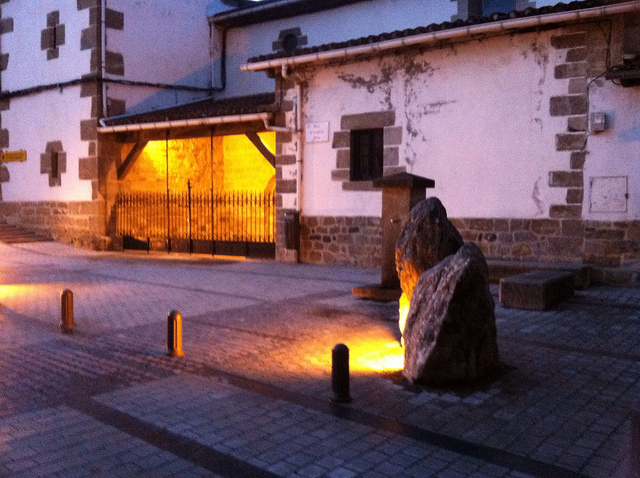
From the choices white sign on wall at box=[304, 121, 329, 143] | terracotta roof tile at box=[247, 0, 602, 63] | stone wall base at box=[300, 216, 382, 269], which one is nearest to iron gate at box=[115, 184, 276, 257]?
stone wall base at box=[300, 216, 382, 269]

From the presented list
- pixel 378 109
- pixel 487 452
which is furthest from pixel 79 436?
pixel 378 109

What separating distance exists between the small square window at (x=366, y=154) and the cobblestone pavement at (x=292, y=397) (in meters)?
4.53

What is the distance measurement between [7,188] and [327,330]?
626 inches

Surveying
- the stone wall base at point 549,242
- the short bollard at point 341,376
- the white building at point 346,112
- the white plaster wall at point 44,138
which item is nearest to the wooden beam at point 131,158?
the white building at point 346,112

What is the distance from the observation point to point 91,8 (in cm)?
1579

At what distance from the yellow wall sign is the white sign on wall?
398 inches

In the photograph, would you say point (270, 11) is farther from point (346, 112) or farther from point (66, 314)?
point (66, 314)

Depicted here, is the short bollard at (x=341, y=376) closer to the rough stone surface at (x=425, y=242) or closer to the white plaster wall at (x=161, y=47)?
the rough stone surface at (x=425, y=242)

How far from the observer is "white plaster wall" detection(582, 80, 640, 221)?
8969 mm

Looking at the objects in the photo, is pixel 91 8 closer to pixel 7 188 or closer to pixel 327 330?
pixel 7 188

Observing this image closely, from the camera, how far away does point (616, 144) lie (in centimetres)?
912

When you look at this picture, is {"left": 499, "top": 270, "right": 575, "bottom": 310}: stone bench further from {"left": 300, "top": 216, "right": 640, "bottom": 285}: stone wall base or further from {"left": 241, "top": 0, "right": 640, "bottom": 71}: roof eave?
{"left": 241, "top": 0, "right": 640, "bottom": 71}: roof eave

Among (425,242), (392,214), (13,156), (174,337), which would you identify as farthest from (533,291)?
(13,156)

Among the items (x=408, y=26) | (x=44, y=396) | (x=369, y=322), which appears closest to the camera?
(x=44, y=396)
